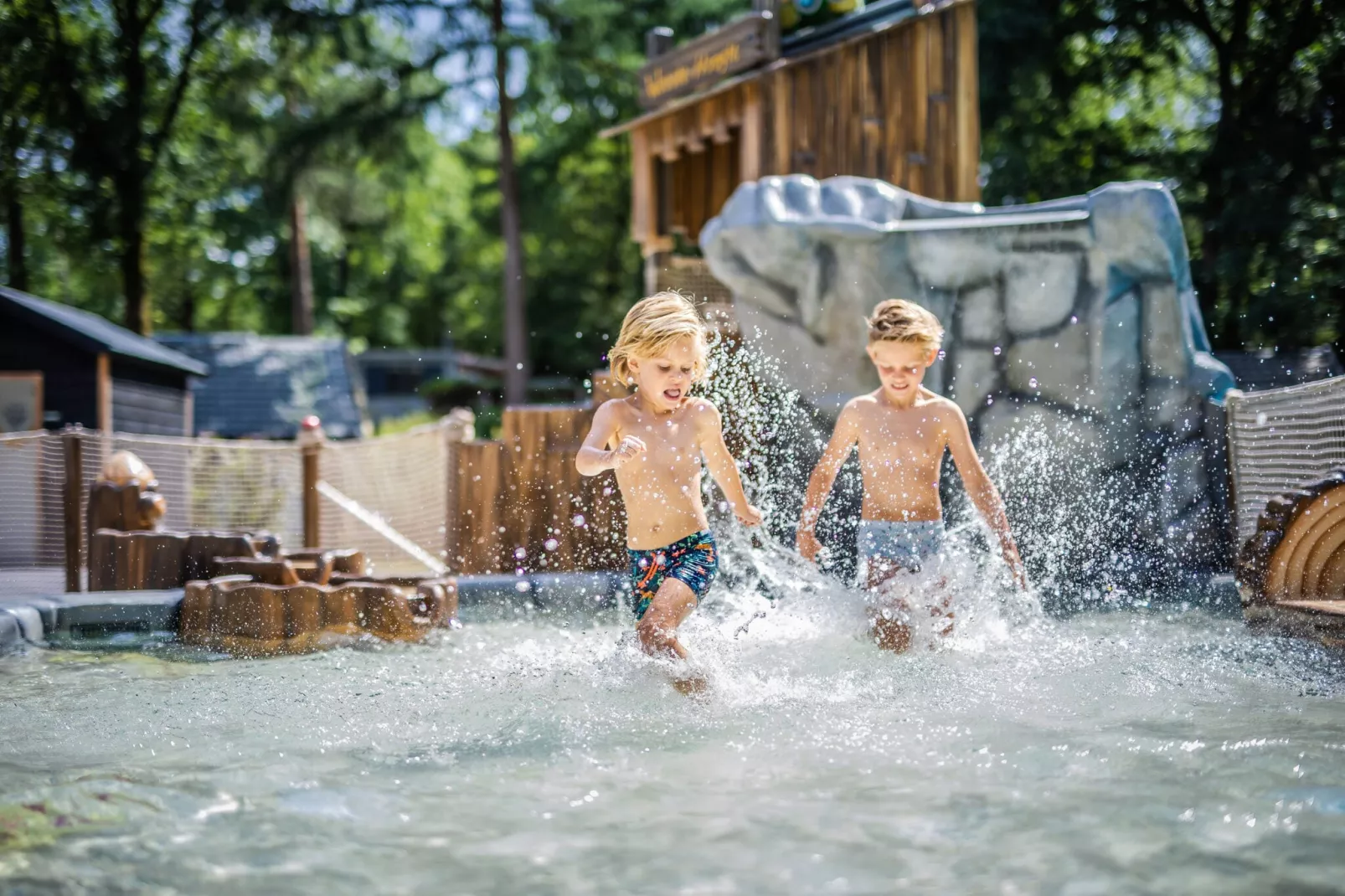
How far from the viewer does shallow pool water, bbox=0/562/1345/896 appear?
246 cm

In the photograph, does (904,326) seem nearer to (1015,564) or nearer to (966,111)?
(1015,564)

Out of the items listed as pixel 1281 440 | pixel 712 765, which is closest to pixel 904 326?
pixel 712 765

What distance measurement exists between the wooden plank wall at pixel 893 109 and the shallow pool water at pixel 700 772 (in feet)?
19.0

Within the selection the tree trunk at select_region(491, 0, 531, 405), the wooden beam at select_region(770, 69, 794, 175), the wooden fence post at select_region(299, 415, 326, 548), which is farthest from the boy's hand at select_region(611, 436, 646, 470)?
the tree trunk at select_region(491, 0, 531, 405)

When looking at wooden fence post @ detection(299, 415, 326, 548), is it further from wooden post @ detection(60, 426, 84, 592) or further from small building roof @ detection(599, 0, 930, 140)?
small building roof @ detection(599, 0, 930, 140)

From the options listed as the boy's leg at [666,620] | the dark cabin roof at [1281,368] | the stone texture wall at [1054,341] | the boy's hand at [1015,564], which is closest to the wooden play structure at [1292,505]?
the stone texture wall at [1054,341]

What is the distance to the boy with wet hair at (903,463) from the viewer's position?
4816 millimetres

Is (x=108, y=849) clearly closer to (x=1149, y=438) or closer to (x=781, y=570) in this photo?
(x=781, y=570)

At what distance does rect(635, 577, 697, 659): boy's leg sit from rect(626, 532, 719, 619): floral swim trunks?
0.14ft

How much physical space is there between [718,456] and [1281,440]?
3590 millimetres

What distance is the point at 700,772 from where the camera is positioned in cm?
314

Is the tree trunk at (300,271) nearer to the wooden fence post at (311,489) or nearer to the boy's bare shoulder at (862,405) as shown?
the wooden fence post at (311,489)

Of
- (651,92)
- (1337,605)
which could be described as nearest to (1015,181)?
(651,92)

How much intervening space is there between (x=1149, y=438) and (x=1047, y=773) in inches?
186
